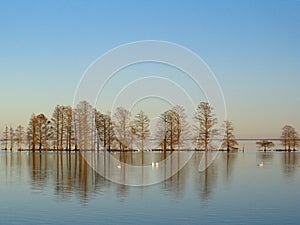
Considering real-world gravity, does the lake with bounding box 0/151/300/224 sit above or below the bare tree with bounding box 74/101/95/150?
below

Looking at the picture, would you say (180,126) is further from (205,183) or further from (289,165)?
(205,183)

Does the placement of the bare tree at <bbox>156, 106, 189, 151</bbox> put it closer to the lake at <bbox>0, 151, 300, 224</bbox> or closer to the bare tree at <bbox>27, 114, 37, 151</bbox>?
the bare tree at <bbox>27, 114, 37, 151</bbox>

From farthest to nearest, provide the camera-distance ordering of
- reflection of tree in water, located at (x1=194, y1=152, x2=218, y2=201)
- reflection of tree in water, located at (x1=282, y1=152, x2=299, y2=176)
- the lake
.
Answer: reflection of tree in water, located at (x1=282, y1=152, x2=299, y2=176) < reflection of tree in water, located at (x1=194, y1=152, x2=218, y2=201) < the lake

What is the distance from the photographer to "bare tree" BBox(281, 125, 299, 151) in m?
93.8

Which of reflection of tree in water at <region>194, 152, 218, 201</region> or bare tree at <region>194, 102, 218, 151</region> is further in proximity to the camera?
bare tree at <region>194, 102, 218, 151</region>

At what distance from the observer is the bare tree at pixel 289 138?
308 feet

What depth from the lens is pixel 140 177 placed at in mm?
32750

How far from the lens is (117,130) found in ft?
250

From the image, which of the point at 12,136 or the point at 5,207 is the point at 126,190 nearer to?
the point at 5,207

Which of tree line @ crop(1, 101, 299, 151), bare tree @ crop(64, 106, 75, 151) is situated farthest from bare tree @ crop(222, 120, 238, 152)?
bare tree @ crop(64, 106, 75, 151)

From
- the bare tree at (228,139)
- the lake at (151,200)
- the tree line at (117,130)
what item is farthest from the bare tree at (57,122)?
the lake at (151,200)

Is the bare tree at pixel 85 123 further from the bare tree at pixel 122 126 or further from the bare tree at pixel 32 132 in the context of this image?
the bare tree at pixel 32 132

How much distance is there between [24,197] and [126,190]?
5.89m

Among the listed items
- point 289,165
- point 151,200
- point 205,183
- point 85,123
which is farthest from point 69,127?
point 151,200
